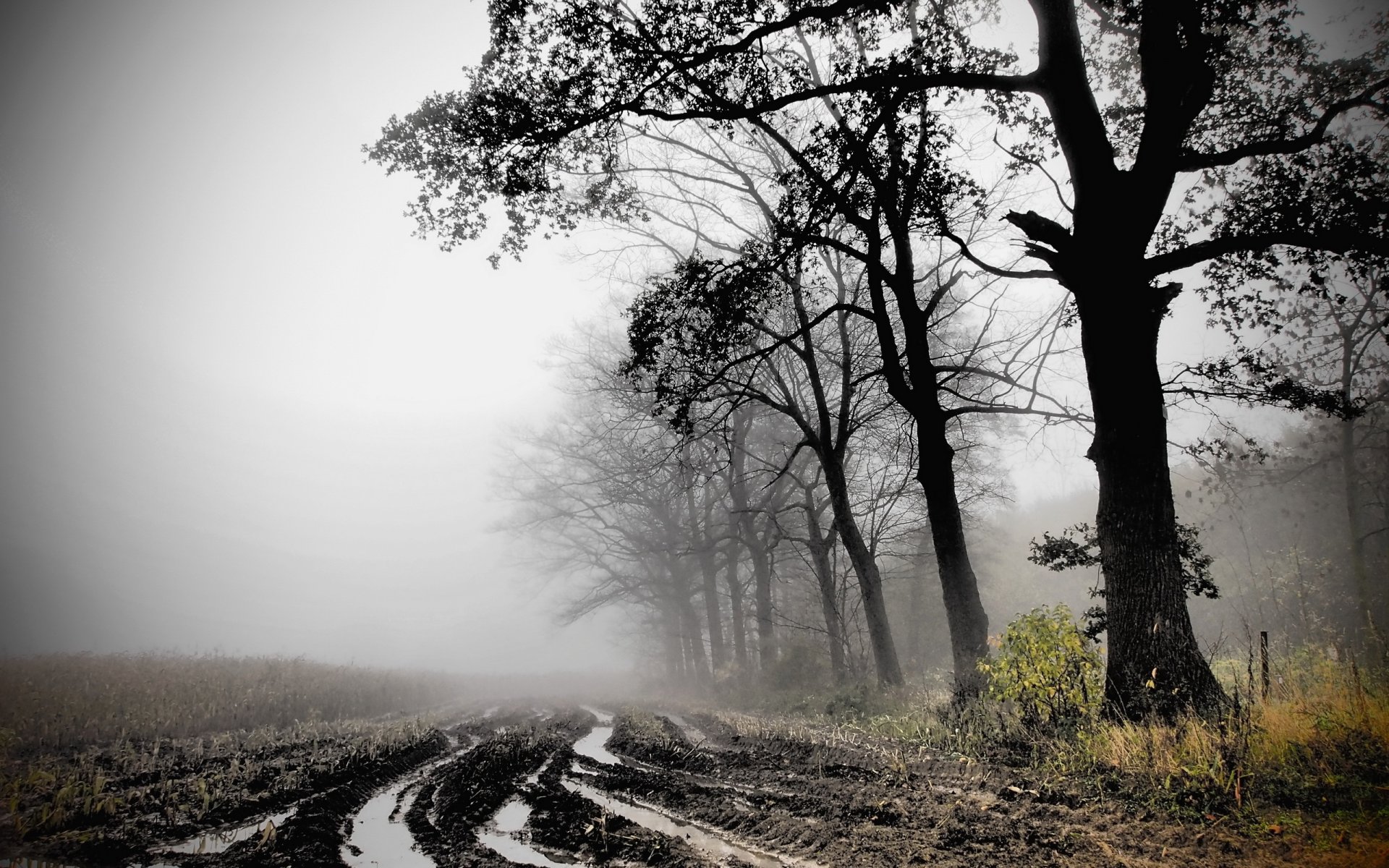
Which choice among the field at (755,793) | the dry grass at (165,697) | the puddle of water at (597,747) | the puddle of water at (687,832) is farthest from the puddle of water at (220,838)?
the dry grass at (165,697)

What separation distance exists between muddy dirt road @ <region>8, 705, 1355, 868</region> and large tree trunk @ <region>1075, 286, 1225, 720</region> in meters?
1.60

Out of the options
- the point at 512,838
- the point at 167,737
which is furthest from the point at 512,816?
the point at 167,737

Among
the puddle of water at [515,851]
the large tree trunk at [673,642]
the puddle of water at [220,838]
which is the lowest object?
the large tree trunk at [673,642]

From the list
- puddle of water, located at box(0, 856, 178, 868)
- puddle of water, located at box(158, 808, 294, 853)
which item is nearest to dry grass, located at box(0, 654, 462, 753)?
puddle of water, located at box(0, 856, 178, 868)

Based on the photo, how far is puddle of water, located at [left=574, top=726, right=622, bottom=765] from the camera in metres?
7.02

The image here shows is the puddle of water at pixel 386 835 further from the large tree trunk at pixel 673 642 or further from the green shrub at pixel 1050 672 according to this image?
the large tree trunk at pixel 673 642

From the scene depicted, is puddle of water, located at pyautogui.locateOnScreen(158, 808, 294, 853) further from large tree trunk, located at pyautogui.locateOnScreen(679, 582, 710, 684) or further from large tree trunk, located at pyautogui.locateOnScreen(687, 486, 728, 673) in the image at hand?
large tree trunk, located at pyautogui.locateOnScreen(679, 582, 710, 684)

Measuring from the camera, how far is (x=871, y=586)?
10.4 metres

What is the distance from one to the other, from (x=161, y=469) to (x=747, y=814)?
449 ft

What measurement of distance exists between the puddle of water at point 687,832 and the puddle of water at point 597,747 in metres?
1.65

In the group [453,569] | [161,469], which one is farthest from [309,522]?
[453,569]

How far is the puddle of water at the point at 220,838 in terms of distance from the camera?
392 centimetres

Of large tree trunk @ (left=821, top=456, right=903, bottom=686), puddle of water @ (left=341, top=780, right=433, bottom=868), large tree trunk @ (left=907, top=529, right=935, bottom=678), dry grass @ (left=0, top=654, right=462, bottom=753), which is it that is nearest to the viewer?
puddle of water @ (left=341, top=780, right=433, bottom=868)

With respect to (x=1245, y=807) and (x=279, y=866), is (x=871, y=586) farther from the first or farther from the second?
(x=279, y=866)
